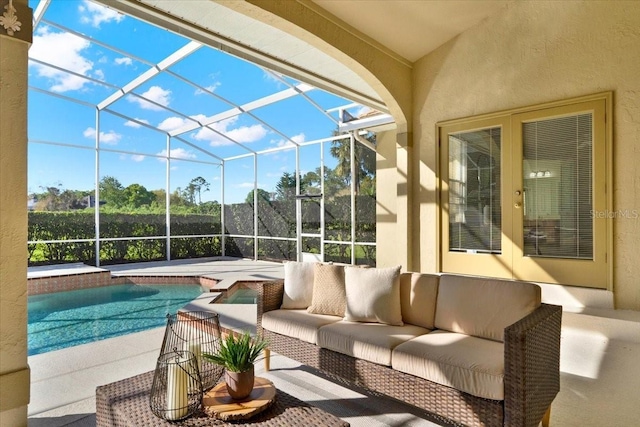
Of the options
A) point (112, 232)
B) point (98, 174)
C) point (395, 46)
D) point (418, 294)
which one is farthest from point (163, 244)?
point (418, 294)

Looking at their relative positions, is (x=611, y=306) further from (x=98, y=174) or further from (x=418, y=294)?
(x=98, y=174)

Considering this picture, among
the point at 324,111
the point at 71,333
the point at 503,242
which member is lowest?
the point at 71,333

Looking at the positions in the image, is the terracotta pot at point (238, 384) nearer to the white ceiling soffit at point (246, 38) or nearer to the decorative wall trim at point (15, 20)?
the decorative wall trim at point (15, 20)

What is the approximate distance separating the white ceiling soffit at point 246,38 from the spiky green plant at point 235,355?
11.0 ft

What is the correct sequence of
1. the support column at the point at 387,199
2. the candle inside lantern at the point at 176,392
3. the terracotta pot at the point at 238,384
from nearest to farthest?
1. the candle inside lantern at the point at 176,392
2. the terracotta pot at the point at 238,384
3. the support column at the point at 387,199

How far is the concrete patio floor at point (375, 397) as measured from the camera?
8.53 feet

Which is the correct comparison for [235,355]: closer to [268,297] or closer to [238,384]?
[238,384]

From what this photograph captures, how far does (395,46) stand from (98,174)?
884 centimetres

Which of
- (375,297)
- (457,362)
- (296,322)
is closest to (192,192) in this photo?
(296,322)

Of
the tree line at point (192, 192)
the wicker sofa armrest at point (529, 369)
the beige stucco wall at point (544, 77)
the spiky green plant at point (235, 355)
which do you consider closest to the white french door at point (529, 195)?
the beige stucco wall at point (544, 77)

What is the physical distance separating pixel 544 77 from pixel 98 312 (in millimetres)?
7722

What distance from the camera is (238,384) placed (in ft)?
6.51

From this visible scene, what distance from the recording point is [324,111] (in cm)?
817

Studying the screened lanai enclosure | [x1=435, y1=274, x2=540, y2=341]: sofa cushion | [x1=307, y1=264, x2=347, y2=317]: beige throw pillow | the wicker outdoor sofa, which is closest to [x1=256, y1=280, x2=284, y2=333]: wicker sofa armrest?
the wicker outdoor sofa
